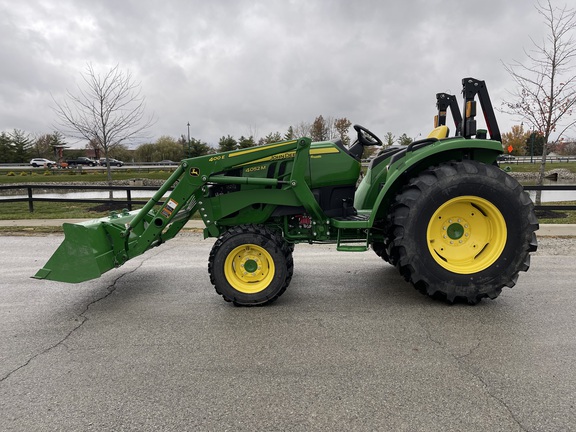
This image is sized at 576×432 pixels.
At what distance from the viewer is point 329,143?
433 cm

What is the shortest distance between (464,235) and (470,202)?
1.16 feet

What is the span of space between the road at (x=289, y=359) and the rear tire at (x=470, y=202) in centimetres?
27

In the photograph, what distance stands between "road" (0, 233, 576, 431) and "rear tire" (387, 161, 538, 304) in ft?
0.87

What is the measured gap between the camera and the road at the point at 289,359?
2242 millimetres

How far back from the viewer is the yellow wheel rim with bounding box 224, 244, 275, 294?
12.8ft

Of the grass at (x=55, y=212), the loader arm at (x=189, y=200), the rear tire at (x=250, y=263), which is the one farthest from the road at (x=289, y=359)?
the grass at (x=55, y=212)

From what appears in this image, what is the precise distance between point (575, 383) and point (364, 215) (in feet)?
7.93

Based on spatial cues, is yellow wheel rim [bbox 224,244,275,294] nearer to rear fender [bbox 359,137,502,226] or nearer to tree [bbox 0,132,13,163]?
rear fender [bbox 359,137,502,226]

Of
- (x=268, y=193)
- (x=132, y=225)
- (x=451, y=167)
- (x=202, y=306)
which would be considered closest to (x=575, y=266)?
(x=451, y=167)

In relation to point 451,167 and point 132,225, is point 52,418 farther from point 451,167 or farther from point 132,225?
point 451,167

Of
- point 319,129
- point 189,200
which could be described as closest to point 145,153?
point 319,129

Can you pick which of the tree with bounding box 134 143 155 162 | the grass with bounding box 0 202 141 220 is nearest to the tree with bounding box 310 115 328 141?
the grass with bounding box 0 202 141 220

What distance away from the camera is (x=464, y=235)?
3957 mm

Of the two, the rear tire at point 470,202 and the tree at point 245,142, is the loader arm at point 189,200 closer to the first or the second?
the rear tire at point 470,202
